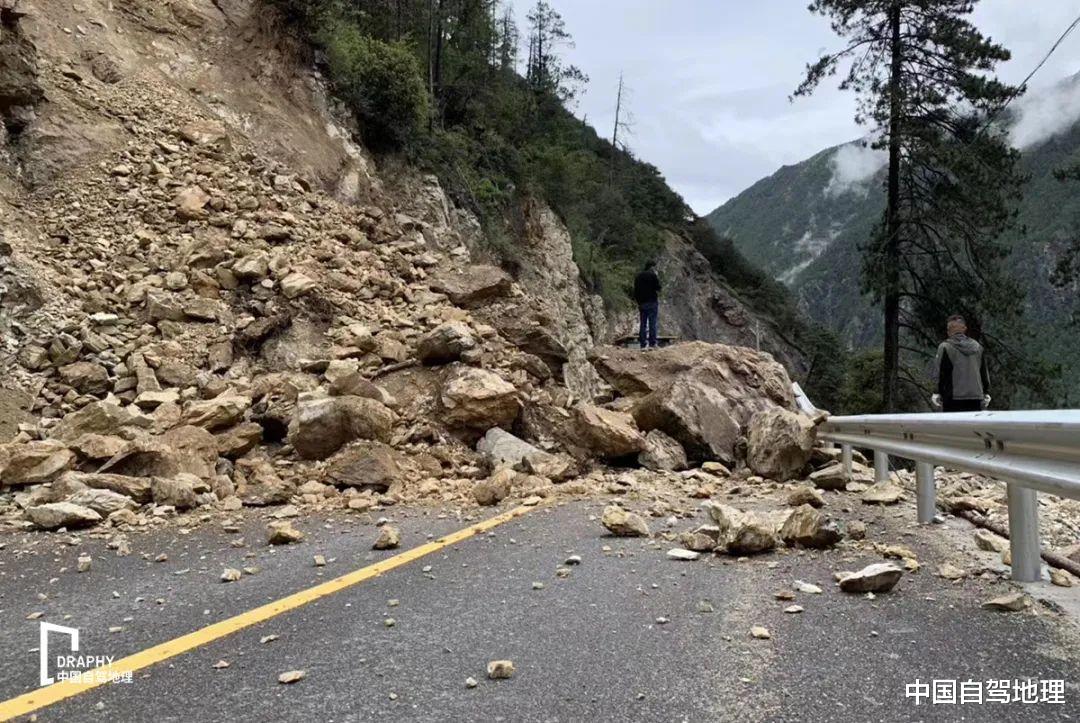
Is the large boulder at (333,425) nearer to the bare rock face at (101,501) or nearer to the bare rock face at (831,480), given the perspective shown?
the bare rock face at (101,501)

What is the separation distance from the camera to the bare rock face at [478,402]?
27.9 feet

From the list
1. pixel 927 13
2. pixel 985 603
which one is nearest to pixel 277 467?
pixel 985 603

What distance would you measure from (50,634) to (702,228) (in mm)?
59225

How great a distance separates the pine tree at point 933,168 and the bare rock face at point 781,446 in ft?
30.1

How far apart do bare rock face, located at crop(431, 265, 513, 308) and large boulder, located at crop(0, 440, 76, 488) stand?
20.7 feet

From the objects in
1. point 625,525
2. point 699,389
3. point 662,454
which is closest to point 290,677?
point 625,525

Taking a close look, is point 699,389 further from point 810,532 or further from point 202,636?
point 202,636

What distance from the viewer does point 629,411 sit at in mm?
9719

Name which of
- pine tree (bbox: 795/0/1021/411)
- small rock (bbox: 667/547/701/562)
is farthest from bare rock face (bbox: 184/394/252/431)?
pine tree (bbox: 795/0/1021/411)

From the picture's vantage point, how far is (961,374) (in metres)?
7.35

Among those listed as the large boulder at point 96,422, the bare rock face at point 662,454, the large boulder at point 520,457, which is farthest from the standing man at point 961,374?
the large boulder at point 96,422

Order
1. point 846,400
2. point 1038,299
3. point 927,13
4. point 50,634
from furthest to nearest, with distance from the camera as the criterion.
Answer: point 1038,299
point 846,400
point 927,13
point 50,634

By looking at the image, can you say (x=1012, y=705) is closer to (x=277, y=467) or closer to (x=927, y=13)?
(x=277, y=467)

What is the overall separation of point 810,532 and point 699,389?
17.1 ft
